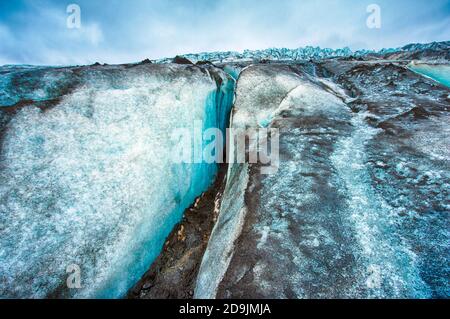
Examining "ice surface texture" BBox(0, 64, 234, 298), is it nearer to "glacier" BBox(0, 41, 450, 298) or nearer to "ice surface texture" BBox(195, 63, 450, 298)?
"glacier" BBox(0, 41, 450, 298)

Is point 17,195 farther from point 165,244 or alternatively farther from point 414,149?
point 414,149

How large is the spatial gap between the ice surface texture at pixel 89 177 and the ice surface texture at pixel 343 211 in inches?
74.6

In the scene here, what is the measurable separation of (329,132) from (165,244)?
588 centimetres

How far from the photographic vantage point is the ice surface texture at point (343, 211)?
4.02m

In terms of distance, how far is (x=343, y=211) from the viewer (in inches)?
205

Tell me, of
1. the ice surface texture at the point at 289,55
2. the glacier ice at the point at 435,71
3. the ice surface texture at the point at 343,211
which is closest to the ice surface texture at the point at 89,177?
the ice surface texture at the point at 343,211

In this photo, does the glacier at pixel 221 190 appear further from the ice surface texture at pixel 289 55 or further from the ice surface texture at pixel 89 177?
the ice surface texture at pixel 289 55

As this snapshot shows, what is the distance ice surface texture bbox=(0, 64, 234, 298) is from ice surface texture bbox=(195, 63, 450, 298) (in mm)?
1895

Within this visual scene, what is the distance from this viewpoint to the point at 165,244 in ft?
24.0

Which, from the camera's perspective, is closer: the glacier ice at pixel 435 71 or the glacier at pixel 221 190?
the glacier at pixel 221 190

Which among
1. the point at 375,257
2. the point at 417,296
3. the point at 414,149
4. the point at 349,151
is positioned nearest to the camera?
the point at 417,296

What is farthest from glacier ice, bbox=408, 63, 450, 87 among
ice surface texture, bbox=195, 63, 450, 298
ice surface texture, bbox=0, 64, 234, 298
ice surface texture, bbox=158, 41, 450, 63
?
ice surface texture, bbox=0, 64, 234, 298

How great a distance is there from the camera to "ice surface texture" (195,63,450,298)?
13.2 feet

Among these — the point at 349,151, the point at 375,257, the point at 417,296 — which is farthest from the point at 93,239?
the point at 349,151
